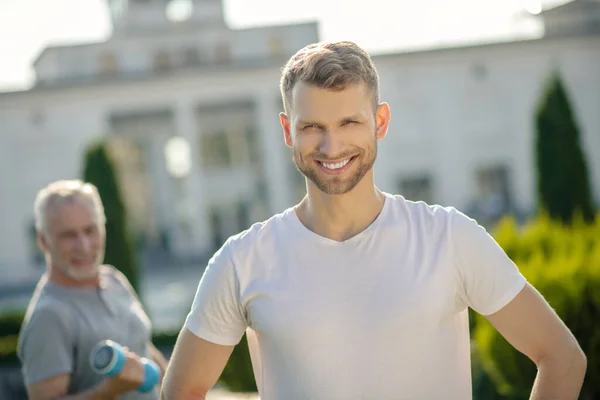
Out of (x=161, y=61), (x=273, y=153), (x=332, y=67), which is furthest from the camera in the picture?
(x=161, y=61)

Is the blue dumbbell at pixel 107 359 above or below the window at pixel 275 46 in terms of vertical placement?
below

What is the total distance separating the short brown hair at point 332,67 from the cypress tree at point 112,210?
36.5 feet

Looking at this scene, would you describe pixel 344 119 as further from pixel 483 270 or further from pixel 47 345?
pixel 47 345

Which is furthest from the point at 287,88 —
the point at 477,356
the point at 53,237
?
the point at 477,356

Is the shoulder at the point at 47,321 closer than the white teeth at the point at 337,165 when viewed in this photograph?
No

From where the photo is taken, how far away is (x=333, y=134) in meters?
1.94

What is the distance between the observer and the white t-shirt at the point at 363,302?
1.91m

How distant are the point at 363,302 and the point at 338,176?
0.99 ft

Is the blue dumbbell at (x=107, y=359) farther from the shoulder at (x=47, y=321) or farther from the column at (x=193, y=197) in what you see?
the column at (x=193, y=197)

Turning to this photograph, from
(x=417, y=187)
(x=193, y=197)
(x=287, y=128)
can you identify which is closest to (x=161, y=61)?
(x=193, y=197)

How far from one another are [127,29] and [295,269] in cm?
3858

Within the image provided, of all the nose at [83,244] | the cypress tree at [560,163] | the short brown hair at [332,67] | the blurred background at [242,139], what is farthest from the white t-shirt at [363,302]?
the blurred background at [242,139]

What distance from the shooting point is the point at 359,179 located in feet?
6.59

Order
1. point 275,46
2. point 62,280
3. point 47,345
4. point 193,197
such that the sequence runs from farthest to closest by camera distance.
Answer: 1. point 275,46
2. point 193,197
3. point 62,280
4. point 47,345
